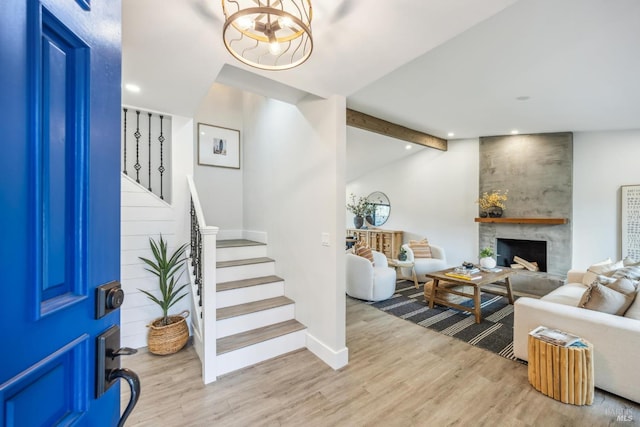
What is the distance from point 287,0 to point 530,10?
180cm

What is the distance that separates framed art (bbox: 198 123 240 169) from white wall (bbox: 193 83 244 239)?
6cm

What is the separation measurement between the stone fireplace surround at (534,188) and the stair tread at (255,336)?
434 cm

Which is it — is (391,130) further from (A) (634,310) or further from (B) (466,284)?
(A) (634,310)

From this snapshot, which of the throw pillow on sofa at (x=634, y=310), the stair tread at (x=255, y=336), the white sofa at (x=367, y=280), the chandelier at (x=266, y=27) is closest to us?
the chandelier at (x=266, y=27)

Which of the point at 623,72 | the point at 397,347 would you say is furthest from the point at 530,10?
the point at 397,347

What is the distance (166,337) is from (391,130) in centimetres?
447

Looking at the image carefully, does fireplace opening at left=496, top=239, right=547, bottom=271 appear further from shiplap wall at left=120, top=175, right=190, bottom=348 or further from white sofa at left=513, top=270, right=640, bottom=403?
shiplap wall at left=120, top=175, right=190, bottom=348

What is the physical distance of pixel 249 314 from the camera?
8.98 feet

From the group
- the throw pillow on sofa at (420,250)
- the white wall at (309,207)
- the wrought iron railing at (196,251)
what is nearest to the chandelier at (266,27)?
the white wall at (309,207)

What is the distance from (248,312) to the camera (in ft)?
9.00

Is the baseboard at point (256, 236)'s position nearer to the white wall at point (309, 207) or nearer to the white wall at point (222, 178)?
the white wall at point (309, 207)

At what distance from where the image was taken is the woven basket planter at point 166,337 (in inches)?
104

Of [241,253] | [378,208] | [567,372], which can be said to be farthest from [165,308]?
[378,208]

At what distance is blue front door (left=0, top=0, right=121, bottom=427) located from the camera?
0.49m
